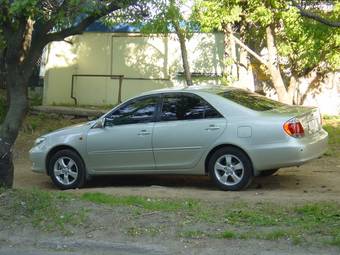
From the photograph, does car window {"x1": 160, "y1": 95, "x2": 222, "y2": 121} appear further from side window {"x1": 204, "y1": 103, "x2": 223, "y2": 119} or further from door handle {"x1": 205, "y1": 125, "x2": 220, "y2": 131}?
door handle {"x1": 205, "y1": 125, "x2": 220, "y2": 131}

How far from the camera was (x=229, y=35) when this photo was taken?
1566 centimetres

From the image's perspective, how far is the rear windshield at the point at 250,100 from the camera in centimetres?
951

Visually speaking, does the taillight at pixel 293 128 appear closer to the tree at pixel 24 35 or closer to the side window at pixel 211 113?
the side window at pixel 211 113

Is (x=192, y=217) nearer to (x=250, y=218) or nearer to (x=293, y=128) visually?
(x=250, y=218)

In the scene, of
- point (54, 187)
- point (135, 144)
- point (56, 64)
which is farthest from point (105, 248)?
point (56, 64)

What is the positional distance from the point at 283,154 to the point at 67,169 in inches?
137

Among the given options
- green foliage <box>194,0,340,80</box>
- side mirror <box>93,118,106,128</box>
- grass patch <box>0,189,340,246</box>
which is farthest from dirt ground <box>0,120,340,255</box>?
green foliage <box>194,0,340,80</box>

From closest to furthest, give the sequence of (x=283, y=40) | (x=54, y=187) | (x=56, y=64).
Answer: (x=54, y=187) → (x=283, y=40) → (x=56, y=64)

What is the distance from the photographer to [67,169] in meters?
10.4

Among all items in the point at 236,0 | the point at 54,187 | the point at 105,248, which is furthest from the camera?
the point at 236,0

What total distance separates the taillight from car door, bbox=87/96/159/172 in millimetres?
2014

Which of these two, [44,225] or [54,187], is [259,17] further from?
[44,225]

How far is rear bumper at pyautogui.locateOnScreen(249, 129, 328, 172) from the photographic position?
29.1ft

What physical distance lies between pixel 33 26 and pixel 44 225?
340cm
